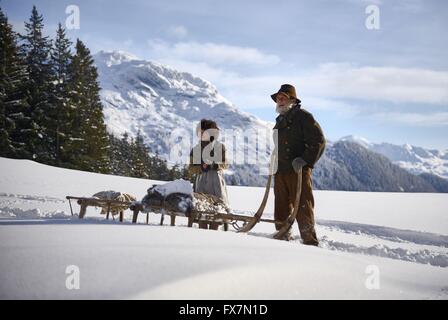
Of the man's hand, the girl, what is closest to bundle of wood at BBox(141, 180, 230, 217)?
the girl

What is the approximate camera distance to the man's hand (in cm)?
631

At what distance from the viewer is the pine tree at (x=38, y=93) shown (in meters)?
29.1

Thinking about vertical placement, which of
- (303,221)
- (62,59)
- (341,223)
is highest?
(62,59)

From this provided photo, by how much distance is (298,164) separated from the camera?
6352 mm

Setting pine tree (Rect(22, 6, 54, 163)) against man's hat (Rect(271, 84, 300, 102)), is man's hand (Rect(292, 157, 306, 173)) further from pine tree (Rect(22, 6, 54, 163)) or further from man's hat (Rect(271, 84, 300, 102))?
pine tree (Rect(22, 6, 54, 163))

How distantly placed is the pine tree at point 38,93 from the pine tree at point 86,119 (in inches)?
72.1

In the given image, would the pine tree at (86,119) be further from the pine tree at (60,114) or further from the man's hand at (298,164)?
the man's hand at (298,164)

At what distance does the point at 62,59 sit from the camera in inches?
1319

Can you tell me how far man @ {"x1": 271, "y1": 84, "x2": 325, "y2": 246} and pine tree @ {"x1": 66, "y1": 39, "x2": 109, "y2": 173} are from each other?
90.3 feet

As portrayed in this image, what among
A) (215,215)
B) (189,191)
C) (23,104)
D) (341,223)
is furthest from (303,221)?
(23,104)

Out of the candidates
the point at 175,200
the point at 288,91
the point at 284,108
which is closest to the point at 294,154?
the point at 284,108

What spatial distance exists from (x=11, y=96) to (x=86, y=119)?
Answer: 6.16 meters
